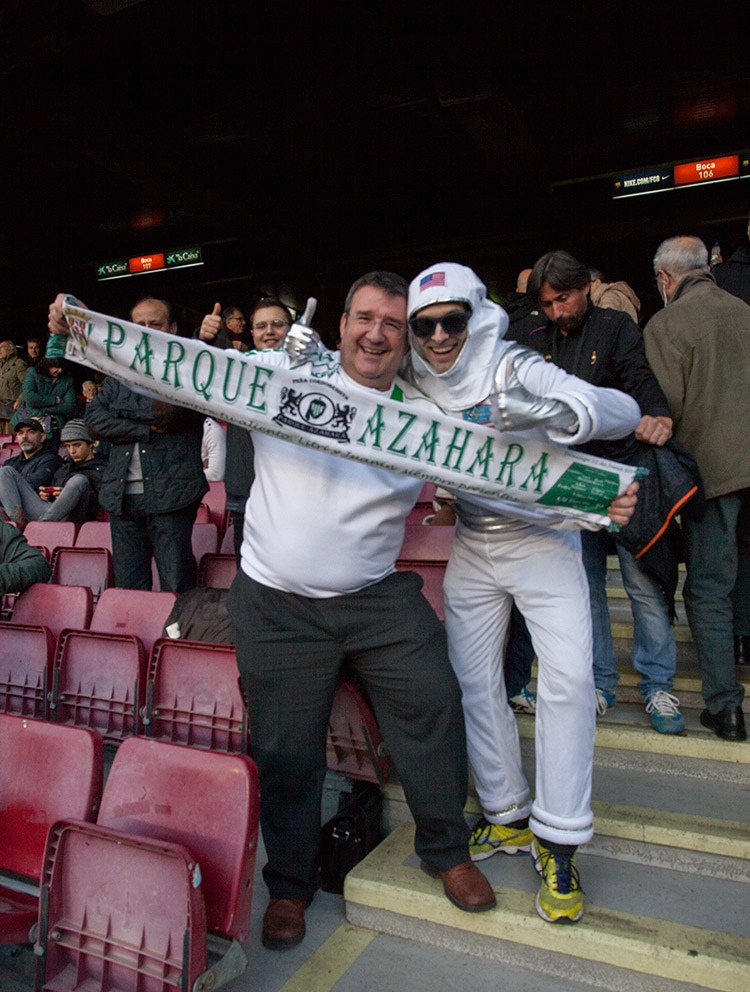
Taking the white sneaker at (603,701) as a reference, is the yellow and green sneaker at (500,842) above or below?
below

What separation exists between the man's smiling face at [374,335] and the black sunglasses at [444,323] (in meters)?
0.08

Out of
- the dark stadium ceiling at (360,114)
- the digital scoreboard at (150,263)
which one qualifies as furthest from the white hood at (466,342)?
the digital scoreboard at (150,263)

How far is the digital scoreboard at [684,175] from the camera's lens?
8539mm

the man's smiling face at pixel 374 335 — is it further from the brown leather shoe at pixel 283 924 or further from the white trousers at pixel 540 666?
the brown leather shoe at pixel 283 924

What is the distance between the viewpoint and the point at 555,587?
5.98 feet

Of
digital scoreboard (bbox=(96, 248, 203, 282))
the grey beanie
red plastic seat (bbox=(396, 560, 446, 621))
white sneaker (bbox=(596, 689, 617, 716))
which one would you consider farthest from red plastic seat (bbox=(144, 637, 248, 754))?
digital scoreboard (bbox=(96, 248, 203, 282))

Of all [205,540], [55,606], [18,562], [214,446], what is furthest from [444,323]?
[214,446]

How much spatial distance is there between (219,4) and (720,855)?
25.4 ft

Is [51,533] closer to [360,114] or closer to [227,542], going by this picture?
[227,542]

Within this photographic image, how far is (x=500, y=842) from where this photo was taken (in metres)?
2.02

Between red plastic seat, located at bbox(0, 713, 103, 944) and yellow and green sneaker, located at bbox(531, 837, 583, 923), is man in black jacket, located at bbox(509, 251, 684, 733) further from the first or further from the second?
A: red plastic seat, located at bbox(0, 713, 103, 944)

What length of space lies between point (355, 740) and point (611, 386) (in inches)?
59.7

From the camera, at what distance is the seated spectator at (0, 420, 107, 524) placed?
17.3 ft

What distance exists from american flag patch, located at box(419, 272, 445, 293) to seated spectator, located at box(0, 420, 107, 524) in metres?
4.13
